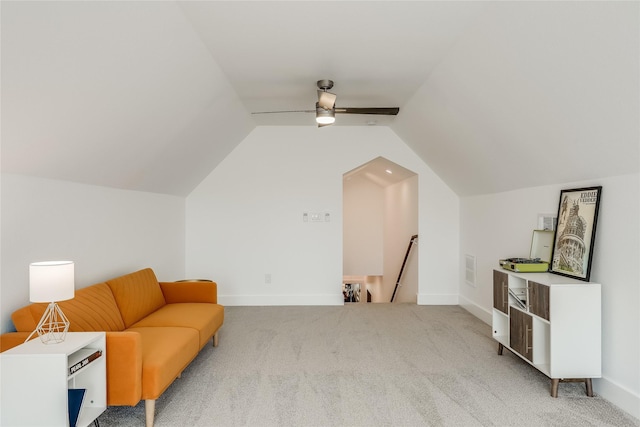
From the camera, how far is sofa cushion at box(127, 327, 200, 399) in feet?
7.97

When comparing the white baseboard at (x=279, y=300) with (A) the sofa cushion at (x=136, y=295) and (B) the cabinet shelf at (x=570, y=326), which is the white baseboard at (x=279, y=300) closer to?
(A) the sofa cushion at (x=136, y=295)

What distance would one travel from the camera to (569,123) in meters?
2.72

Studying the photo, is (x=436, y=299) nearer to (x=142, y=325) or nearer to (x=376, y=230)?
(x=376, y=230)

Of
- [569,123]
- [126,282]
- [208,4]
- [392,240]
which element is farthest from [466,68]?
[392,240]

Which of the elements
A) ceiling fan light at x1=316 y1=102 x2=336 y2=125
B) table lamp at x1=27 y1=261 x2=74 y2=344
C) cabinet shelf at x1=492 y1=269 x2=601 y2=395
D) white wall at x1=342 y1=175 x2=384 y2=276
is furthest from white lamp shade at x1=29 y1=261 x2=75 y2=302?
white wall at x1=342 y1=175 x2=384 y2=276

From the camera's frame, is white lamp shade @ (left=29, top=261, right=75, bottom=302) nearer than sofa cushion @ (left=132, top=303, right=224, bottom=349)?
Yes

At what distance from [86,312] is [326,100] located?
2.73m

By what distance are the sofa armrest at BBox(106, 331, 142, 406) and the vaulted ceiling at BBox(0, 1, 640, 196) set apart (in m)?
1.36

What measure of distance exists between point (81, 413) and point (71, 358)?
12.6 inches

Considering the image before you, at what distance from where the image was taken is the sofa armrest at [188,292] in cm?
412

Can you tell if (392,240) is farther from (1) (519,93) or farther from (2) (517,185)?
(1) (519,93)

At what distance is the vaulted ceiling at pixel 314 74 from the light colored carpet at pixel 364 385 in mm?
1753

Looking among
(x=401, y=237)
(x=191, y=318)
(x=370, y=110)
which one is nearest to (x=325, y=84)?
(x=370, y=110)

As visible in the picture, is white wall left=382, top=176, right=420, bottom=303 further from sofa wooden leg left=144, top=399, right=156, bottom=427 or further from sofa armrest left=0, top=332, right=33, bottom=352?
sofa armrest left=0, top=332, right=33, bottom=352
